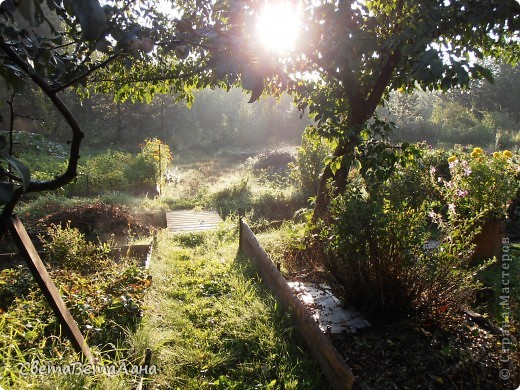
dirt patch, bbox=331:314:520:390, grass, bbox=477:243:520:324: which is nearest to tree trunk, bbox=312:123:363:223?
dirt patch, bbox=331:314:520:390

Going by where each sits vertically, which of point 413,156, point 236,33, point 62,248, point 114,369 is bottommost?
point 114,369

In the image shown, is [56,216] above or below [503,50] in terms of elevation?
below

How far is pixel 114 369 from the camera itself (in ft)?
7.43

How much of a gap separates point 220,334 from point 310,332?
0.85 metres

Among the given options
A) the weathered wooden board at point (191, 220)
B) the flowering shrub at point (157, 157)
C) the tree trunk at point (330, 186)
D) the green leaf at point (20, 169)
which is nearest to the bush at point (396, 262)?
the tree trunk at point (330, 186)

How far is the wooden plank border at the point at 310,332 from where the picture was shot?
2.08 m

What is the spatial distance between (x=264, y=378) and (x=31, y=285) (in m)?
2.65

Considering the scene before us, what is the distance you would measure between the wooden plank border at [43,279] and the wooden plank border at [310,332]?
60.3 inches

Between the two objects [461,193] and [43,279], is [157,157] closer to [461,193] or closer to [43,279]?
[461,193]

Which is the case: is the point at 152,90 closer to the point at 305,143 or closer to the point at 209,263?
the point at 209,263

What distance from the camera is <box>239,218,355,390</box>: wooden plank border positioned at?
2081mm

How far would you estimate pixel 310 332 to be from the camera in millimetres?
2590

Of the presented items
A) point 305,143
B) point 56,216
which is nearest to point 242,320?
point 56,216

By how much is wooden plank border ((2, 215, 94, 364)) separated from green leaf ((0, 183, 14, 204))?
84cm
